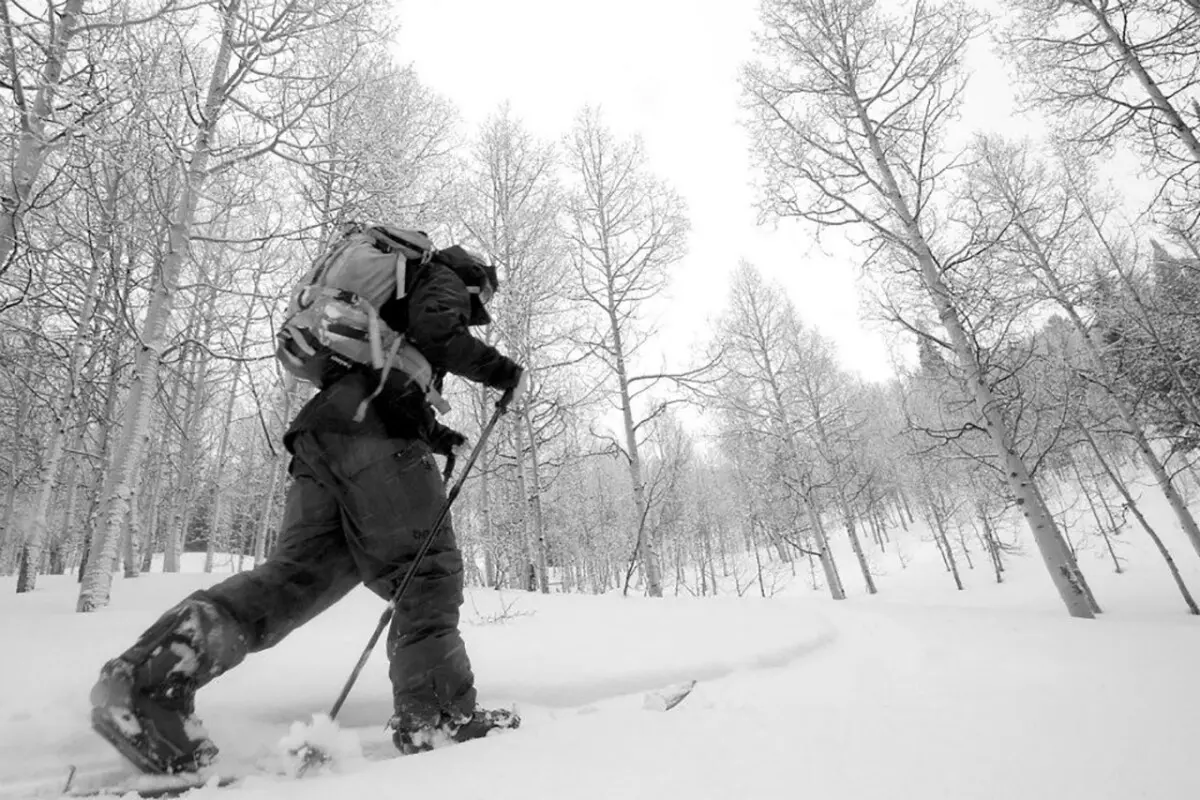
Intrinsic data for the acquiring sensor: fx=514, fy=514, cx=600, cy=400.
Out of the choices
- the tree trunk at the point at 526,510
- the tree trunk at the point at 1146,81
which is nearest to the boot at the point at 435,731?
A: the tree trunk at the point at 526,510

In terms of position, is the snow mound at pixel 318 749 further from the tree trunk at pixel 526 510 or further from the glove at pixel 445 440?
the tree trunk at pixel 526 510

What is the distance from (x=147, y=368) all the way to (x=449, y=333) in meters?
3.98

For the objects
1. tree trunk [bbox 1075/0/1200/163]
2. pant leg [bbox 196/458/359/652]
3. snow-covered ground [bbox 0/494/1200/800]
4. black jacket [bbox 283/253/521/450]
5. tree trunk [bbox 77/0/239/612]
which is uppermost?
tree trunk [bbox 1075/0/1200/163]

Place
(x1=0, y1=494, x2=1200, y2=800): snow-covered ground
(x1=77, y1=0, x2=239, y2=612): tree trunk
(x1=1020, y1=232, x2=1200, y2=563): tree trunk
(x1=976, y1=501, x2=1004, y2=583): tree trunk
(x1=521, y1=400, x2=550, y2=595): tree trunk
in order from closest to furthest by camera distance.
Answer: (x1=0, y1=494, x2=1200, y2=800): snow-covered ground → (x1=77, y1=0, x2=239, y2=612): tree trunk → (x1=521, y1=400, x2=550, y2=595): tree trunk → (x1=1020, y1=232, x2=1200, y2=563): tree trunk → (x1=976, y1=501, x2=1004, y2=583): tree trunk

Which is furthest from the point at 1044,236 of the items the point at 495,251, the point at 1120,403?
the point at 495,251

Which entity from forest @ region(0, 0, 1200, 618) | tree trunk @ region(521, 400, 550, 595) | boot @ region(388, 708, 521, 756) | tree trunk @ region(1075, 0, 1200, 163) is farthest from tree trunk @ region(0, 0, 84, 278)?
tree trunk @ region(1075, 0, 1200, 163)

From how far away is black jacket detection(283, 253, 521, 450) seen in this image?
64.2 inches

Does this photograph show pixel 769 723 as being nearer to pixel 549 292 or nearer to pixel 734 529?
pixel 549 292

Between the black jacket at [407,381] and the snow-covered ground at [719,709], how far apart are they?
0.93 m

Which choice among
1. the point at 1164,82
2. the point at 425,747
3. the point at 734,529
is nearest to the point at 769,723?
the point at 425,747

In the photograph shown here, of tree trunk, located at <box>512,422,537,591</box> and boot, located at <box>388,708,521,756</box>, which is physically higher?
tree trunk, located at <box>512,422,537,591</box>

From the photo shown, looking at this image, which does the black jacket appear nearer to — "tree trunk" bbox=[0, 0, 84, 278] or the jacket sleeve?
the jacket sleeve

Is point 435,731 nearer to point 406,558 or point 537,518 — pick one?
point 406,558

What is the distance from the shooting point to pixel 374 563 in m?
1.62
